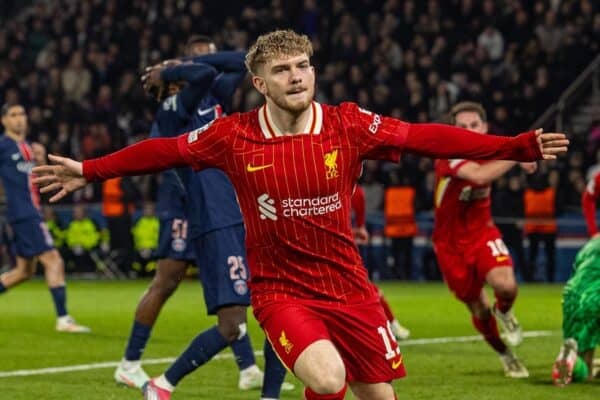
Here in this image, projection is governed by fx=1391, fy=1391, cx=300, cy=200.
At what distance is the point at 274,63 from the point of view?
22.0 ft

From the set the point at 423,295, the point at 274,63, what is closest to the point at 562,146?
the point at 274,63

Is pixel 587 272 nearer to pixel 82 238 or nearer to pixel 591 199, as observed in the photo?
pixel 591 199

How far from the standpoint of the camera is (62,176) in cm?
675

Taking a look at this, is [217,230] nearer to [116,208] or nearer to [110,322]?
[110,322]

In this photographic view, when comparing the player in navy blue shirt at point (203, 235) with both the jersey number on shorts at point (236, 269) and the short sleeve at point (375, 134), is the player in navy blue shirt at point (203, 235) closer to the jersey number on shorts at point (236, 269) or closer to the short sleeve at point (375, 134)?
the jersey number on shorts at point (236, 269)

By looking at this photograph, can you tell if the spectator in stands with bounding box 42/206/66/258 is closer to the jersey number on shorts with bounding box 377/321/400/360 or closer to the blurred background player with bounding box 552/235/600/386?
the blurred background player with bounding box 552/235/600/386

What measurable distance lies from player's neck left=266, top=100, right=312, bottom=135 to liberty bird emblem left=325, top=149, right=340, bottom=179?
18 centimetres

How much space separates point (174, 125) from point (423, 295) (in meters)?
10.8

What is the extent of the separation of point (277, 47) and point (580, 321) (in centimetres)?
424

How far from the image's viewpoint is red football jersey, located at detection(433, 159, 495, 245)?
1116cm

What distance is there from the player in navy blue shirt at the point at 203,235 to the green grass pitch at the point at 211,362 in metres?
0.48

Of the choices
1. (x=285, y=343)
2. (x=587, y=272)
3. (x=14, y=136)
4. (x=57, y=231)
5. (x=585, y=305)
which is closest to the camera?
(x=285, y=343)

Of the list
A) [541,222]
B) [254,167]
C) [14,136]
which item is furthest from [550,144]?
[541,222]

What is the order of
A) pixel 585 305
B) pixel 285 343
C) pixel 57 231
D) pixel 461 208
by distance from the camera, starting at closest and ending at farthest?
1. pixel 285 343
2. pixel 585 305
3. pixel 461 208
4. pixel 57 231
